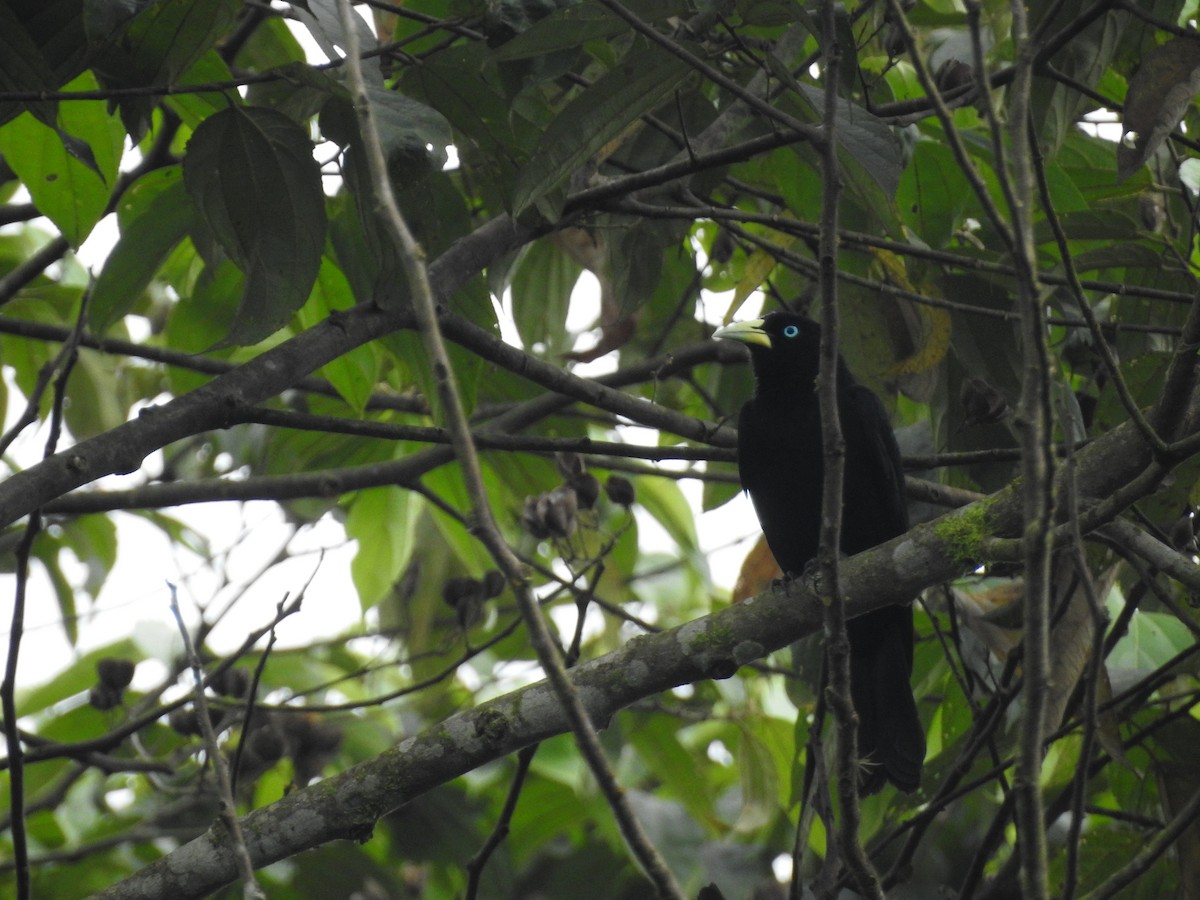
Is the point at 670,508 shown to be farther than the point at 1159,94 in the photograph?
Yes

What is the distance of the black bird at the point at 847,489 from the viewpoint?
343 centimetres

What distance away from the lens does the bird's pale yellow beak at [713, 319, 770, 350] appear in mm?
3912

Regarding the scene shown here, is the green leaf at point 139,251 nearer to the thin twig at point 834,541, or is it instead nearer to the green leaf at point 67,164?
the green leaf at point 67,164

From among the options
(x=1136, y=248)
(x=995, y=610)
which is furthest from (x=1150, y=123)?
(x=995, y=610)

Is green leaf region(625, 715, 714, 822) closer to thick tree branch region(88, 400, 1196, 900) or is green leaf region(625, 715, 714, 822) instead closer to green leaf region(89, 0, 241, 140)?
thick tree branch region(88, 400, 1196, 900)

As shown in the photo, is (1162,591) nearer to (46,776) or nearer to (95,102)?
(95,102)

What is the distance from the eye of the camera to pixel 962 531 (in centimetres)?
229

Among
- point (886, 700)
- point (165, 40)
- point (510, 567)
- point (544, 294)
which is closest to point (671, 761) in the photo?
point (886, 700)

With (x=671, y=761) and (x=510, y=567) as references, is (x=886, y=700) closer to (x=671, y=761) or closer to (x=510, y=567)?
(x=671, y=761)

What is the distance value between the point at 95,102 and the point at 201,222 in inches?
17.4

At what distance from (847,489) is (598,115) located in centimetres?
187

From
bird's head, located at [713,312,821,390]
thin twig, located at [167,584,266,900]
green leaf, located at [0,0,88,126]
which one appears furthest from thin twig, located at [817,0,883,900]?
bird's head, located at [713,312,821,390]

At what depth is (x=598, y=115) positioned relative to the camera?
2277 mm

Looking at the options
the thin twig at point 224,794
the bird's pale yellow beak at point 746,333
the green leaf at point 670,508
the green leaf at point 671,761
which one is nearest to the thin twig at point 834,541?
the thin twig at point 224,794
